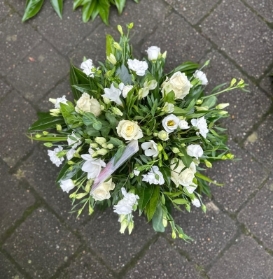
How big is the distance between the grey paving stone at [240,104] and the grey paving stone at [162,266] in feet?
1.82

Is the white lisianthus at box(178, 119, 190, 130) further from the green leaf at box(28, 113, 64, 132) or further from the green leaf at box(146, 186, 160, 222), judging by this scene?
the green leaf at box(28, 113, 64, 132)

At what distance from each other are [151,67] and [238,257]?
2.79 feet


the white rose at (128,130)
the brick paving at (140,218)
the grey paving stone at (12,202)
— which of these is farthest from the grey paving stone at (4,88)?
the white rose at (128,130)

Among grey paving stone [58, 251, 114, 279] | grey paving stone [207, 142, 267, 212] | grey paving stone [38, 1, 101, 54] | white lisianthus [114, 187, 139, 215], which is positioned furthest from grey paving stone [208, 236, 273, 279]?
grey paving stone [38, 1, 101, 54]

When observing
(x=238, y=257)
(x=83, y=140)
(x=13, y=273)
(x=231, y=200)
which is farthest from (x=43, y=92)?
(x=238, y=257)

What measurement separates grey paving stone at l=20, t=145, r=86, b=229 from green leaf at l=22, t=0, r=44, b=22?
1.82 ft

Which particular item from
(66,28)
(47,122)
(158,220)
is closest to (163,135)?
(158,220)

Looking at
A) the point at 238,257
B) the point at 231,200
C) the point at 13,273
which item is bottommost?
the point at 238,257

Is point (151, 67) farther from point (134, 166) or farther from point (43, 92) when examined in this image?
point (43, 92)

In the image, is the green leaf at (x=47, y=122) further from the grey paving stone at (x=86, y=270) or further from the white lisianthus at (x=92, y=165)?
the grey paving stone at (x=86, y=270)

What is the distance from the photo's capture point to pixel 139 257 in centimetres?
166

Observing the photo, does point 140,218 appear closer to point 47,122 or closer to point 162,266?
point 162,266

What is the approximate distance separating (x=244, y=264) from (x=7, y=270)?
0.97 m

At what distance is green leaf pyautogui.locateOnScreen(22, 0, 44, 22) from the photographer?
5.71 feet
